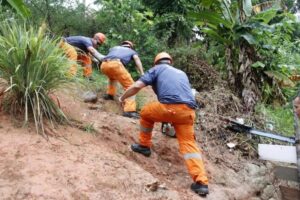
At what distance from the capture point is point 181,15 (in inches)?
462

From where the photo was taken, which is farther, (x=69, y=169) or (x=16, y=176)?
(x=69, y=169)

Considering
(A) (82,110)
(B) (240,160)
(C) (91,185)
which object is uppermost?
(A) (82,110)

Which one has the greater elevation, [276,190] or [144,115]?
[144,115]

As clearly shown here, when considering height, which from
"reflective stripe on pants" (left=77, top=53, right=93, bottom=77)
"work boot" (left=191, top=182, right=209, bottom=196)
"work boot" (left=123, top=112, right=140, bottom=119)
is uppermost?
"reflective stripe on pants" (left=77, top=53, right=93, bottom=77)

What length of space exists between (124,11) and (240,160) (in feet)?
19.3

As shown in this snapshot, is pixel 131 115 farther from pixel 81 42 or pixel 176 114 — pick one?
pixel 81 42

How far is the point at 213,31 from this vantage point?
9141 millimetres

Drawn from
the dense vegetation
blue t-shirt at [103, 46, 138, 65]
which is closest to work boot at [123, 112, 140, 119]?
blue t-shirt at [103, 46, 138, 65]

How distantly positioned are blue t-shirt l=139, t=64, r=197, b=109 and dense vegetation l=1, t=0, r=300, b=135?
1.89 metres

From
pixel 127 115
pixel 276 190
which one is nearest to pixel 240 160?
pixel 276 190

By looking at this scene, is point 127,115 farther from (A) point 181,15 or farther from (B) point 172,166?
(A) point 181,15

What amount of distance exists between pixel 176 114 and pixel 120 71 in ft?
7.64

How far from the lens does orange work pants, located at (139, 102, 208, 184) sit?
546cm

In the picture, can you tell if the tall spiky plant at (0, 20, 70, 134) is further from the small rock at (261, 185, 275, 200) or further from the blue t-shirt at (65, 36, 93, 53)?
the small rock at (261, 185, 275, 200)
